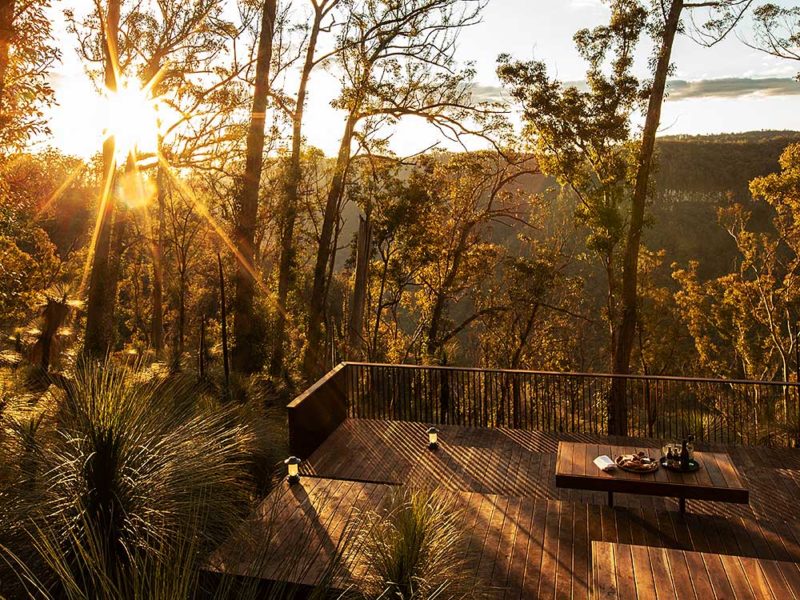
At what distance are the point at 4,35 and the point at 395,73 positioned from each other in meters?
9.88

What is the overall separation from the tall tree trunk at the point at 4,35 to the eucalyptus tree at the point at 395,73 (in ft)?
28.0

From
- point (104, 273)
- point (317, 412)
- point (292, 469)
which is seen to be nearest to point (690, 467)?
point (292, 469)

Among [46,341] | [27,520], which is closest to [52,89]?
[46,341]

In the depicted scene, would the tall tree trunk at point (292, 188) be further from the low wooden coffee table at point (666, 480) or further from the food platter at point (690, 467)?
the food platter at point (690, 467)

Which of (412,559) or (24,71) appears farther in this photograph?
(24,71)

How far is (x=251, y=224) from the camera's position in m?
12.0

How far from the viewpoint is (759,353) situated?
23.1 metres

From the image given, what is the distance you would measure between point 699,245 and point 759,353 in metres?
22.4

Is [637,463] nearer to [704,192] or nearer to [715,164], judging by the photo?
[704,192]

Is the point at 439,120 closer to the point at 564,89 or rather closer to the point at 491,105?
the point at 491,105

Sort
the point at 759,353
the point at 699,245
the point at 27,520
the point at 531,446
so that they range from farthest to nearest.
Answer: the point at 699,245
the point at 759,353
the point at 531,446
the point at 27,520

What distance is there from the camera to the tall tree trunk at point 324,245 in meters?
15.7

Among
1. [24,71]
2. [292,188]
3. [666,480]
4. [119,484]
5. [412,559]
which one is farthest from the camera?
[292,188]

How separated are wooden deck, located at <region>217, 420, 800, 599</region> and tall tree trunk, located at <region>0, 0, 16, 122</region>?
545 cm
